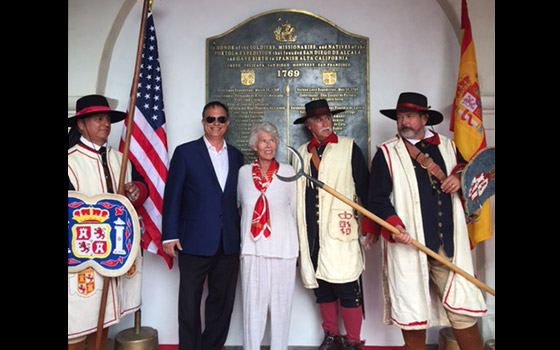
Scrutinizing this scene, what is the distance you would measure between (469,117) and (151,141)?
118 inches

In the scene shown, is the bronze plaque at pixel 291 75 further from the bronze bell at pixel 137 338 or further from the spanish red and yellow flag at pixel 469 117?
the bronze bell at pixel 137 338

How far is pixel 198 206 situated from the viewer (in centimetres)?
352

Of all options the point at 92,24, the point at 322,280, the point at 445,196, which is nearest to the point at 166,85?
the point at 92,24

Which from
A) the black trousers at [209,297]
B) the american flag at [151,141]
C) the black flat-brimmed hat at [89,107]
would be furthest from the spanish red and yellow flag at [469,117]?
the black flat-brimmed hat at [89,107]

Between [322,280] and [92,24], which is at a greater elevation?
[92,24]

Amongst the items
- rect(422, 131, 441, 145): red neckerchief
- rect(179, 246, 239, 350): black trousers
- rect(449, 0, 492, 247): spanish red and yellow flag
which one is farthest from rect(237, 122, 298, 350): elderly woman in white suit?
rect(449, 0, 492, 247): spanish red and yellow flag

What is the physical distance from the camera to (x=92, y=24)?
434 centimetres

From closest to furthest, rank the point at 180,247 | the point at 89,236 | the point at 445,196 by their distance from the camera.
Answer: the point at 89,236, the point at 445,196, the point at 180,247

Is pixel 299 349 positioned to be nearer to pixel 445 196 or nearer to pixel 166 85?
pixel 445 196

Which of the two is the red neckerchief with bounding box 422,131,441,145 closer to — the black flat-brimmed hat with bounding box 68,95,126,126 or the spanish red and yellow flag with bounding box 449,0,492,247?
the spanish red and yellow flag with bounding box 449,0,492,247

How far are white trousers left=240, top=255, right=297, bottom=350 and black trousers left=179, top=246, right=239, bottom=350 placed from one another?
0.30m

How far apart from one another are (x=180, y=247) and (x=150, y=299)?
1.19 meters

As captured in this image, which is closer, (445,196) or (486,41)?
(445,196)

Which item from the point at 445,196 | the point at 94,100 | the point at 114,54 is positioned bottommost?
the point at 445,196
